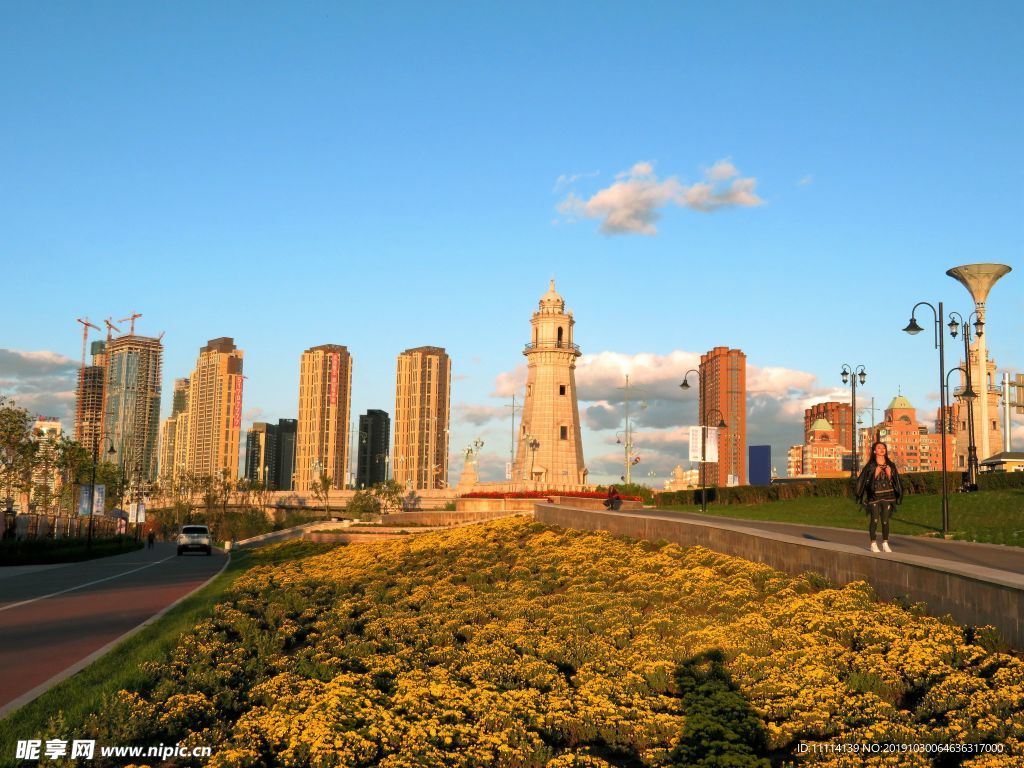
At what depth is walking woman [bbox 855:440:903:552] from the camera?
18.3 metres

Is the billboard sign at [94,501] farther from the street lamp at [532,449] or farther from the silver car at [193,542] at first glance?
the street lamp at [532,449]

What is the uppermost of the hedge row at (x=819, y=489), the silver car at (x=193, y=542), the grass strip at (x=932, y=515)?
the hedge row at (x=819, y=489)

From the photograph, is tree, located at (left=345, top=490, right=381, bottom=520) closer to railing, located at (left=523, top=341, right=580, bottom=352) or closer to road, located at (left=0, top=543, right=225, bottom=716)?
railing, located at (left=523, top=341, right=580, bottom=352)

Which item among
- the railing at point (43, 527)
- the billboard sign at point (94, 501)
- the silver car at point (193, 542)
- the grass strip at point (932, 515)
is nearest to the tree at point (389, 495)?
the railing at point (43, 527)

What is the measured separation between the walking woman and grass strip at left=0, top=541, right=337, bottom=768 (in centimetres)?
1301

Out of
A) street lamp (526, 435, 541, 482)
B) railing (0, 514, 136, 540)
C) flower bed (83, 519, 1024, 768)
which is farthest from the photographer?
street lamp (526, 435, 541, 482)

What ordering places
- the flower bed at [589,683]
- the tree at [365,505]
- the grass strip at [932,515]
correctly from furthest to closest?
the tree at [365,505], the grass strip at [932,515], the flower bed at [589,683]

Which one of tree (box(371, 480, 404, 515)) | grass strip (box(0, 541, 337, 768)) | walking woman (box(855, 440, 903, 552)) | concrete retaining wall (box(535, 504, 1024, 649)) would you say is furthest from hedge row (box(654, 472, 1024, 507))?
tree (box(371, 480, 404, 515))

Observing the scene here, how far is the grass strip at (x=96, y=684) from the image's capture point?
9008 millimetres

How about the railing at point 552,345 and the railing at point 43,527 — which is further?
the railing at point 552,345

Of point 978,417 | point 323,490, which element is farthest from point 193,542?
point 978,417

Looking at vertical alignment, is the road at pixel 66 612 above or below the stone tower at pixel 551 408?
below

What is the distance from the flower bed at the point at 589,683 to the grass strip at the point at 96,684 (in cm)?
34

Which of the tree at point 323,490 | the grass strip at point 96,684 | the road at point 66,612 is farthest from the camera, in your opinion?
the tree at point 323,490
